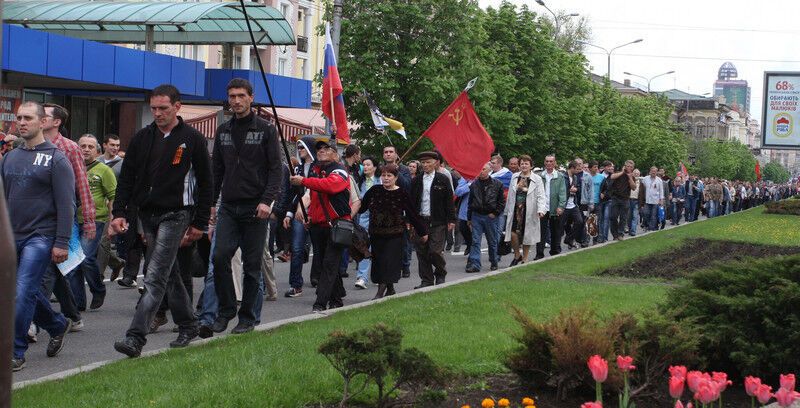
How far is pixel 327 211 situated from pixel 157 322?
241cm

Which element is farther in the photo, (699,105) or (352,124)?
(699,105)

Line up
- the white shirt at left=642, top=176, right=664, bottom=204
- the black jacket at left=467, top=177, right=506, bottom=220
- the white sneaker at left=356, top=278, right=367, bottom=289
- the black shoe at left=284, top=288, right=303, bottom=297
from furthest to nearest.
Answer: the white shirt at left=642, top=176, right=664, bottom=204, the black jacket at left=467, top=177, right=506, bottom=220, the white sneaker at left=356, top=278, right=367, bottom=289, the black shoe at left=284, top=288, right=303, bottom=297

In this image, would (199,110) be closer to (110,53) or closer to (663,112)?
(110,53)

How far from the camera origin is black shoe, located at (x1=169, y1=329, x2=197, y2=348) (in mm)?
8656

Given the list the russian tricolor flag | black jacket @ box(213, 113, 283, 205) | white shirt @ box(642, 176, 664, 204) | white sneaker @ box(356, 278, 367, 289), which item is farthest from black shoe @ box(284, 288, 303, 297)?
white shirt @ box(642, 176, 664, 204)

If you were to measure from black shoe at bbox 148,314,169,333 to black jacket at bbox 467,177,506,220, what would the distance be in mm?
8462

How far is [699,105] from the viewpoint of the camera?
645ft

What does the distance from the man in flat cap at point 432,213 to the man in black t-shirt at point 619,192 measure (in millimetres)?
9608

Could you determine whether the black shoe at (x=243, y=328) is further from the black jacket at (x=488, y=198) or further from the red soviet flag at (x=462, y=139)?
the red soviet flag at (x=462, y=139)

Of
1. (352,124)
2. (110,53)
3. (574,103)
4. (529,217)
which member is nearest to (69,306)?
(529,217)

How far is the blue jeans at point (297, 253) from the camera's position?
46.2ft

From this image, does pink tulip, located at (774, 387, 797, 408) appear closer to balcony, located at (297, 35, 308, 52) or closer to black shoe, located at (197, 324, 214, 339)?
black shoe, located at (197, 324, 214, 339)

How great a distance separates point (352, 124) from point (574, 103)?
62.0 ft

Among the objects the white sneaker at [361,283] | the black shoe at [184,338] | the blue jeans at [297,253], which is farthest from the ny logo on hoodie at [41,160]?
the white sneaker at [361,283]
